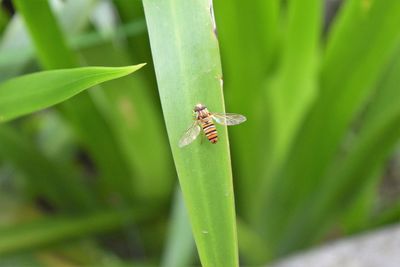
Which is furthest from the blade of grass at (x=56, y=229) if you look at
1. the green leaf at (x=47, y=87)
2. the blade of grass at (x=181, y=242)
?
the green leaf at (x=47, y=87)

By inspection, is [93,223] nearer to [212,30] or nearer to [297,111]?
[297,111]

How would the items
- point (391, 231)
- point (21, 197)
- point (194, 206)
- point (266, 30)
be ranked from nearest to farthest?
point (194, 206) → point (266, 30) → point (391, 231) → point (21, 197)

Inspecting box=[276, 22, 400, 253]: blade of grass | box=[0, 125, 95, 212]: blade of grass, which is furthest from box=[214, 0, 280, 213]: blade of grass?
box=[0, 125, 95, 212]: blade of grass

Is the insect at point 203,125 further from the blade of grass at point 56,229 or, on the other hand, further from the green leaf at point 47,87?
the blade of grass at point 56,229

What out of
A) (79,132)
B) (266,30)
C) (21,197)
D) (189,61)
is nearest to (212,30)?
(189,61)

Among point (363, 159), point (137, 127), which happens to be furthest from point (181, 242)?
point (363, 159)

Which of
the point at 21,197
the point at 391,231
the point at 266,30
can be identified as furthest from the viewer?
the point at 21,197
